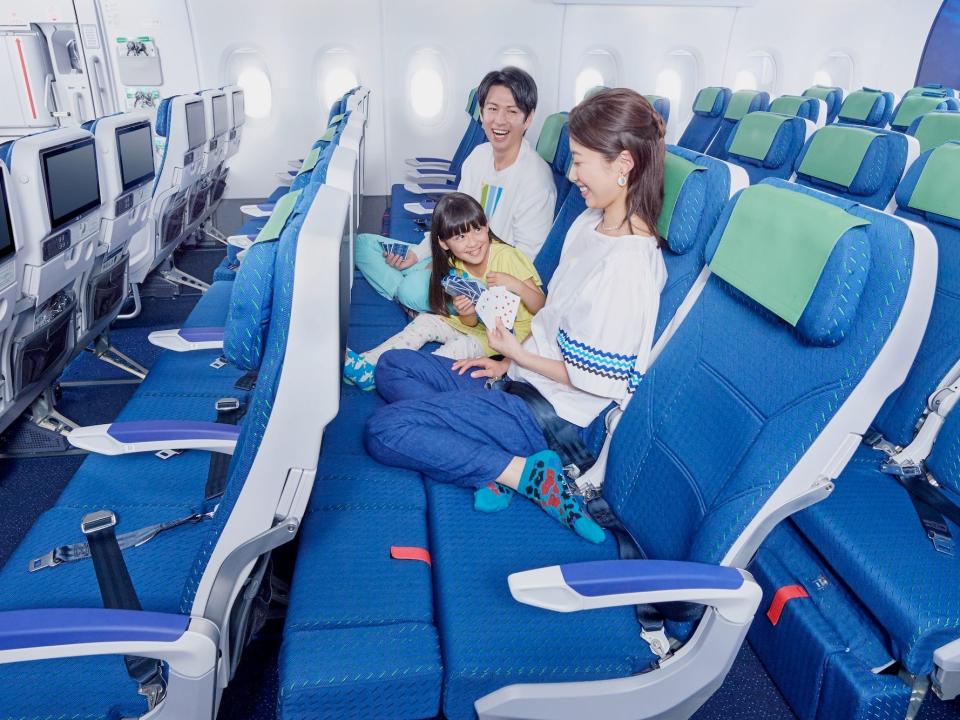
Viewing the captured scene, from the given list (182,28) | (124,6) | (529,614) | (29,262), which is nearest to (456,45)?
(182,28)

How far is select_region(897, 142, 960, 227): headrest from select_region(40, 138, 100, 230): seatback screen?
2656 millimetres

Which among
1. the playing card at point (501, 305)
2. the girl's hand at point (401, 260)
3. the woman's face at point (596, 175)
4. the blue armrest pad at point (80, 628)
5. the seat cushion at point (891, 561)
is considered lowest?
the seat cushion at point (891, 561)

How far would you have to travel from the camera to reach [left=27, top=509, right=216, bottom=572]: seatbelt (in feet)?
4.18

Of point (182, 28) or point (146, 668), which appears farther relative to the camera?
point (182, 28)

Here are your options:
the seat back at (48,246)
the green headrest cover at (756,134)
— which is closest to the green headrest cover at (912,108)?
the green headrest cover at (756,134)

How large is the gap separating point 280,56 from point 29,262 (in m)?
5.02

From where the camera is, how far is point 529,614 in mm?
1250

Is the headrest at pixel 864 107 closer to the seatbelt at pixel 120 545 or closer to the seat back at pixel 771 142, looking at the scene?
the seat back at pixel 771 142

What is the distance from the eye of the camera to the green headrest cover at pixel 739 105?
536 centimetres

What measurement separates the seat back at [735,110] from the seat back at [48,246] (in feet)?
14.3

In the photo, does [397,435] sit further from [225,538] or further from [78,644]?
[78,644]

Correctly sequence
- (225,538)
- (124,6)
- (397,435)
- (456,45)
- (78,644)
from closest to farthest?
1. (78,644)
2. (225,538)
3. (397,435)
4. (124,6)
5. (456,45)

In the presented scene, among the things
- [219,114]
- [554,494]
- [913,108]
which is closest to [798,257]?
[554,494]

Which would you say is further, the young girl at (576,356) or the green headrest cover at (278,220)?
the young girl at (576,356)
